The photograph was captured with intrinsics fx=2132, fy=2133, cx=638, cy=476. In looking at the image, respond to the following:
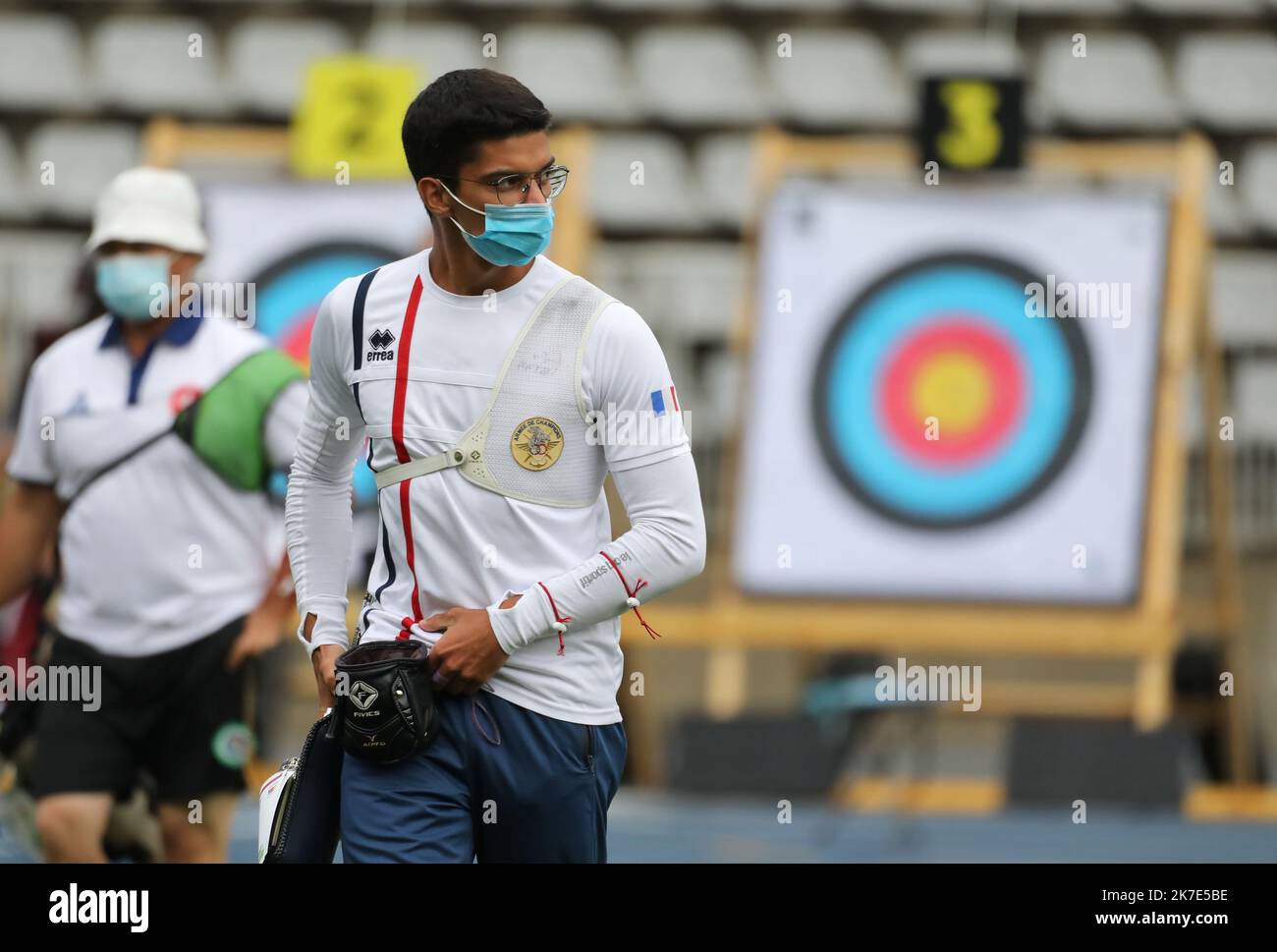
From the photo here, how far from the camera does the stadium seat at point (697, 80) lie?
33.2 feet

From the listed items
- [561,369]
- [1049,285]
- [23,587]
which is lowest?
[23,587]

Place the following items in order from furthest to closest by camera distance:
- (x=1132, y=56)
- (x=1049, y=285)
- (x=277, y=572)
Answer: (x=1132, y=56) → (x=1049, y=285) → (x=277, y=572)

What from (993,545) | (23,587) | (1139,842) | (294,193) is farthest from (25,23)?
(23,587)

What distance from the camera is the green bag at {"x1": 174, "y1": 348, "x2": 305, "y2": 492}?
3.15 metres

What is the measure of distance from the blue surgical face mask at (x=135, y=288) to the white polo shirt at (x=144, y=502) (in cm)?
5

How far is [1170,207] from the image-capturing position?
691 cm

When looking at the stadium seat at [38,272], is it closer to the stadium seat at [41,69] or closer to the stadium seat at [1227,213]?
the stadium seat at [41,69]

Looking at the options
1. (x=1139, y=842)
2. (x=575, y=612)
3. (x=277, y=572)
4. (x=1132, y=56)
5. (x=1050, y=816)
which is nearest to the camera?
(x=575, y=612)

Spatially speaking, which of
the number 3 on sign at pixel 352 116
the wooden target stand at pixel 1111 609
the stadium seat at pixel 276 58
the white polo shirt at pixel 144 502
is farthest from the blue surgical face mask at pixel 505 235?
the stadium seat at pixel 276 58

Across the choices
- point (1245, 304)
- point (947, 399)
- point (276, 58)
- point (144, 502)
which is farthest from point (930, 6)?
point (144, 502)

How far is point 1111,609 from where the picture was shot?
6.67 meters

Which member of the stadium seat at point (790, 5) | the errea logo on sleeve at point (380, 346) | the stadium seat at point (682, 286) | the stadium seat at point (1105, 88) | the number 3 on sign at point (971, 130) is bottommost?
the errea logo on sleeve at point (380, 346)
